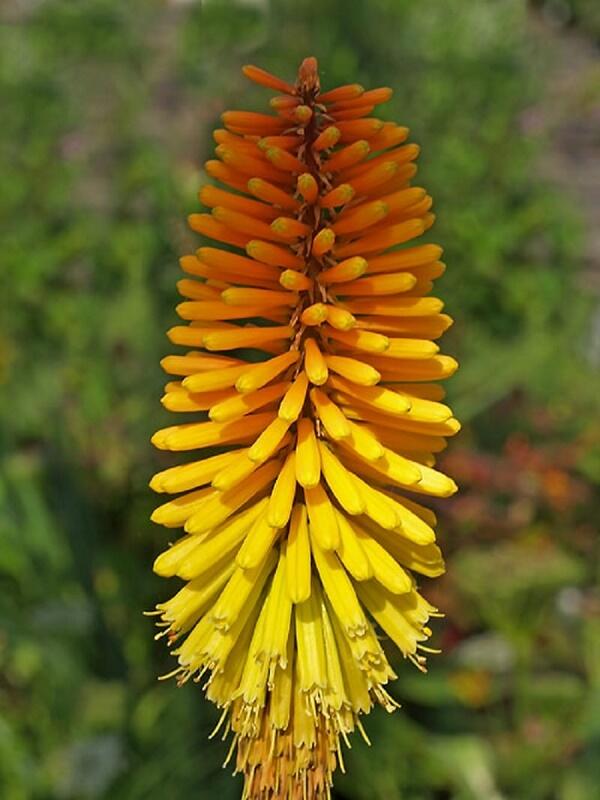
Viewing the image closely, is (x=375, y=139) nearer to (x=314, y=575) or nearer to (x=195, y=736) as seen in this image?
(x=314, y=575)

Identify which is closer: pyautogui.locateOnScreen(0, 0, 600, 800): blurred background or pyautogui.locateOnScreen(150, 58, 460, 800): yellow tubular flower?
pyautogui.locateOnScreen(150, 58, 460, 800): yellow tubular flower

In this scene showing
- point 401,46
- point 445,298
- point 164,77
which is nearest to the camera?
point 445,298

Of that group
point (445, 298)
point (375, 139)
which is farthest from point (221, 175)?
point (445, 298)

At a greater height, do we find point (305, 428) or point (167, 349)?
point (167, 349)

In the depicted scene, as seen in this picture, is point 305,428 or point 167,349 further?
point 167,349
